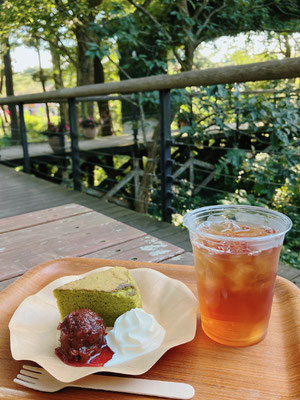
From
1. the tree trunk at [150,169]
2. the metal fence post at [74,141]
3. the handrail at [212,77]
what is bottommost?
the tree trunk at [150,169]

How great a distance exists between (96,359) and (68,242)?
2.21 feet

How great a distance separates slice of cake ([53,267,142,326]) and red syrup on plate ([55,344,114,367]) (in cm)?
8

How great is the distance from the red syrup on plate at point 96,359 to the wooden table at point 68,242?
0.44 m

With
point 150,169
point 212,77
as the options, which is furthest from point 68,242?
point 150,169

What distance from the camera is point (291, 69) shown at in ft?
5.89

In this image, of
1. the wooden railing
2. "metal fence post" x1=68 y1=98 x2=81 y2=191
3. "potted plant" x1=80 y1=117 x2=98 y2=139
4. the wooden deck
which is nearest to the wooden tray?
the wooden deck

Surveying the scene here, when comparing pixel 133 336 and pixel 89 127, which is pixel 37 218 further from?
pixel 89 127

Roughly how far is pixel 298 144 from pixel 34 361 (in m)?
2.93

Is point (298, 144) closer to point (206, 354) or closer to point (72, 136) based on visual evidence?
point (72, 136)

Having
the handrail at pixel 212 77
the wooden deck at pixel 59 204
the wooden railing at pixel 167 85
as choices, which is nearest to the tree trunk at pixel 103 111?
the wooden railing at pixel 167 85

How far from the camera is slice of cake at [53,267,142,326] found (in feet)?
2.08

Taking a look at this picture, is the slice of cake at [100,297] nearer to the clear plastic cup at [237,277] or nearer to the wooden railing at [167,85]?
the clear plastic cup at [237,277]

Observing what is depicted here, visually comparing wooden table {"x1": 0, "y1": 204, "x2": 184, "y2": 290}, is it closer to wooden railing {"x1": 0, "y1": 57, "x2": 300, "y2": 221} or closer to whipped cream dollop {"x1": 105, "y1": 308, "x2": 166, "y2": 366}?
whipped cream dollop {"x1": 105, "y1": 308, "x2": 166, "y2": 366}

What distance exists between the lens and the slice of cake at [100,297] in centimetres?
63
